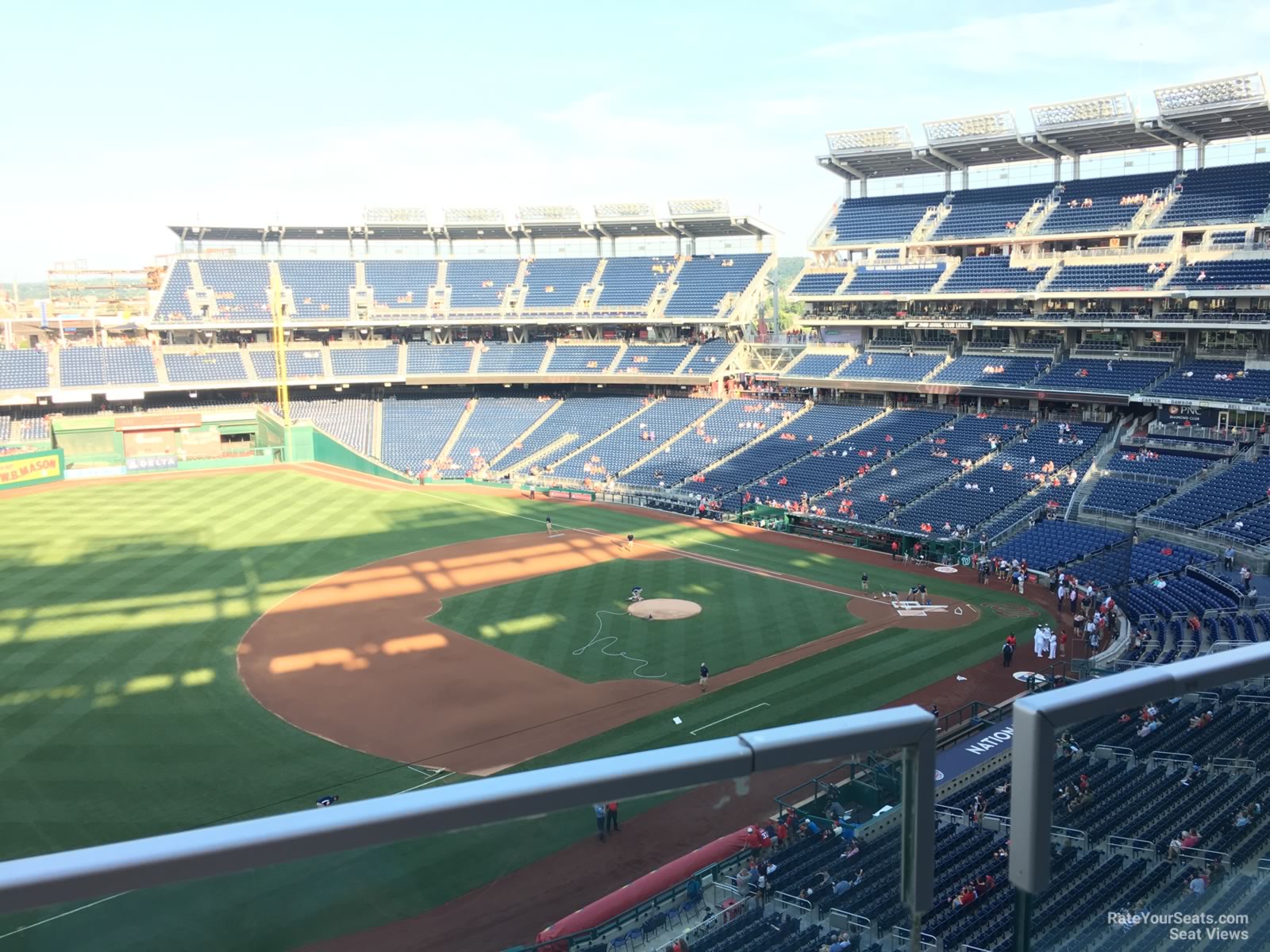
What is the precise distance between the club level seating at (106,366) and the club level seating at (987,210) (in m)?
53.6

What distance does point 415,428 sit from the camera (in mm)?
69750

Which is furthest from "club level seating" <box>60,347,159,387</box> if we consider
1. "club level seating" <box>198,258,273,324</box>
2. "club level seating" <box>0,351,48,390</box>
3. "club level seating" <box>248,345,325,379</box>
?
"club level seating" <box>248,345,325,379</box>

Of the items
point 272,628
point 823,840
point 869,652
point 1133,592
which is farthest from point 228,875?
point 1133,592

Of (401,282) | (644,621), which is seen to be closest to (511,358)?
(401,282)

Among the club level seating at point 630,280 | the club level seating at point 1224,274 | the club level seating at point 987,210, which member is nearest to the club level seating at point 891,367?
the club level seating at point 987,210

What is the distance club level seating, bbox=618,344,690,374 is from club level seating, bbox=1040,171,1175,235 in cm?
2526

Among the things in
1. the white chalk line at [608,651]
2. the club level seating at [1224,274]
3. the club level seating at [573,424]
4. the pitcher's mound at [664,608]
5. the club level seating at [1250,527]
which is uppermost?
the club level seating at [1224,274]

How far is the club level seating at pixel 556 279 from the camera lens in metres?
76.1

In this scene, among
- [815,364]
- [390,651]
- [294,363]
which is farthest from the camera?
[294,363]

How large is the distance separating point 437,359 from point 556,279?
11.7 m

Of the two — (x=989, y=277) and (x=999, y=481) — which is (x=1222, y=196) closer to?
(x=989, y=277)

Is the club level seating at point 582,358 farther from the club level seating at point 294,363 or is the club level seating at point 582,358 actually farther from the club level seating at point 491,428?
the club level seating at point 294,363

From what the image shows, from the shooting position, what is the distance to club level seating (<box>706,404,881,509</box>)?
179 ft

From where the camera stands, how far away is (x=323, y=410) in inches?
2825
